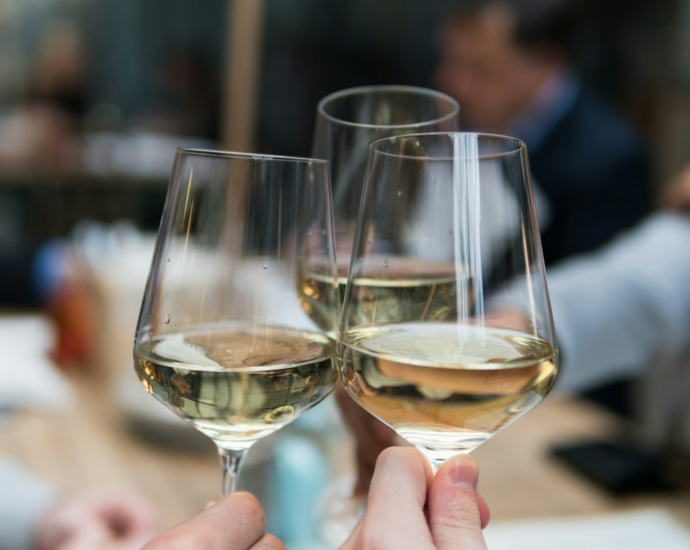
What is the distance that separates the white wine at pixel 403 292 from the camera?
42 cm

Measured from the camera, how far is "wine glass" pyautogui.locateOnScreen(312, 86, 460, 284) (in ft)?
1.92

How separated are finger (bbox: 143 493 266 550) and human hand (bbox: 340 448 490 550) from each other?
64 mm

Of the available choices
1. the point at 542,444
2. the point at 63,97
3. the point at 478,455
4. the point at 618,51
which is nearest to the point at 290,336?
the point at 478,455

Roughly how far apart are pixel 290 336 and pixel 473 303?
0.12 metres

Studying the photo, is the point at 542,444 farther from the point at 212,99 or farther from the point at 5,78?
the point at 5,78

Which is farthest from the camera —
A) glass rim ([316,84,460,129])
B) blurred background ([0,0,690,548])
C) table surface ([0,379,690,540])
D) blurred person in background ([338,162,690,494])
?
blurred person in background ([338,162,690,494])

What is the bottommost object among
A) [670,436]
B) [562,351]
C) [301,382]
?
[670,436]

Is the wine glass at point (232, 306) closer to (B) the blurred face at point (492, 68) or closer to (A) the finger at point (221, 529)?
(A) the finger at point (221, 529)

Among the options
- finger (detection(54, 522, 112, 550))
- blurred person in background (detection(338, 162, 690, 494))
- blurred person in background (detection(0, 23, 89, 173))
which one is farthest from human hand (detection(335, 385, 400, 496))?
blurred person in background (detection(0, 23, 89, 173))

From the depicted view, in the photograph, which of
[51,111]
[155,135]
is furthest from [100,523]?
[51,111]

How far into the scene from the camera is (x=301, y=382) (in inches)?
17.2

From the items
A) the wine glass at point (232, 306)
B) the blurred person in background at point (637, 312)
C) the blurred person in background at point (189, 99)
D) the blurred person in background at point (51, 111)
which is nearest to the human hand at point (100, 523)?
the wine glass at point (232, 306)

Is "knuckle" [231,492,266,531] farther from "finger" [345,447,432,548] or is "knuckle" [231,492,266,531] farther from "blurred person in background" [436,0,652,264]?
"blurred person in background" [436,0,652,264]

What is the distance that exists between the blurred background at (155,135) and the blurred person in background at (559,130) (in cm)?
11
